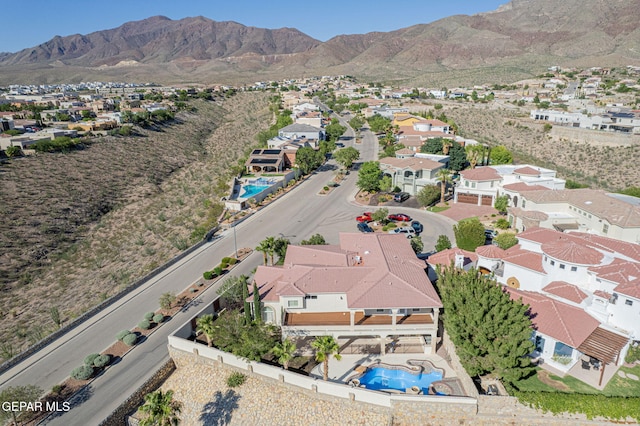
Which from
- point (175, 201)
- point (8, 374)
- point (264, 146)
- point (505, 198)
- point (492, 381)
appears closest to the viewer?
point (492, 381)

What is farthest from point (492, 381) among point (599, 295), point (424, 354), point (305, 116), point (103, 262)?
point (305, 116)

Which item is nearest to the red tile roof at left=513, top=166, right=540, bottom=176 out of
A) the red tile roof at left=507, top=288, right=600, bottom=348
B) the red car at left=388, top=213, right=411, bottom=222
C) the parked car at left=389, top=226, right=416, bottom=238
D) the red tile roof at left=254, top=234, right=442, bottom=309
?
the red car at left=388, top=213, right=411, bottom=222

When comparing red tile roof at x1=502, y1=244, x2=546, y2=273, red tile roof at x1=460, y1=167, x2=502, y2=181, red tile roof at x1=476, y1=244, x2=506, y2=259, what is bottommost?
→ red tile roof at x1=476, y1=244, x2=506, y2=259

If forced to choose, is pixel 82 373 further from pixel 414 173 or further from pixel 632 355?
pixel 414 173

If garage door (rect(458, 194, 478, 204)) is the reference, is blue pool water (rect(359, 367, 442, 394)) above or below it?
below

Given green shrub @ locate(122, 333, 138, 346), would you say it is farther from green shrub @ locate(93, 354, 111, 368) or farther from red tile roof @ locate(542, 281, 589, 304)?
red tile roof @ locate(542, 281, 589, 304)

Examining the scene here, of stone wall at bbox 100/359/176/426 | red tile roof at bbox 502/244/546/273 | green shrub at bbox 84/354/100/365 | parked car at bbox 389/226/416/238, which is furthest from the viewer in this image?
parked car at bbox 389/226/416/238

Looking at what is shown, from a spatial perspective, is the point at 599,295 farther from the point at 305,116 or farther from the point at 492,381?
the point at 305,116
